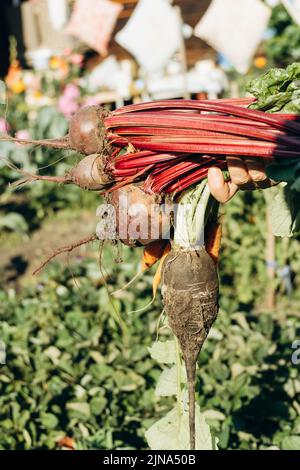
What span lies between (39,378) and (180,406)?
1.13 m

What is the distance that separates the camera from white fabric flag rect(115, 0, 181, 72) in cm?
479

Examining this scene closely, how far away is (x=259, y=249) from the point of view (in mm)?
4293

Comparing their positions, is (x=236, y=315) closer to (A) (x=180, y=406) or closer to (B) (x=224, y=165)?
(A) (x=180, y=406)

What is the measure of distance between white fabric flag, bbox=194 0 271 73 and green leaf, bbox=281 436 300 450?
103 inches

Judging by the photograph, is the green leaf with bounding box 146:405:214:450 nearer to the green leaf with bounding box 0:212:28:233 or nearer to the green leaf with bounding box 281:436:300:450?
the green leaf with bounding box 281:436:300:450

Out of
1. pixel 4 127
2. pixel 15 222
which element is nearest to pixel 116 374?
pixel 4 127

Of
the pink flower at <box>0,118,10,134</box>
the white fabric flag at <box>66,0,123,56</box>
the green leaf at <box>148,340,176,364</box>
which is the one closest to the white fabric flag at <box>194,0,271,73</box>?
the pink flower at <box>0,118,10,134</box>

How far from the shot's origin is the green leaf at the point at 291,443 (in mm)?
2287

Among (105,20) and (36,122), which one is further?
(36,122)

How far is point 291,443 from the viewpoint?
2297 mm

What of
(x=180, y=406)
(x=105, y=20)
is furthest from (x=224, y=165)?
(x=105, y=20)

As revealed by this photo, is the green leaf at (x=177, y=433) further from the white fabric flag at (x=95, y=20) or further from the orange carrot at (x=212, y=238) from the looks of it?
the white fabric flag at (x=95, y=20)
